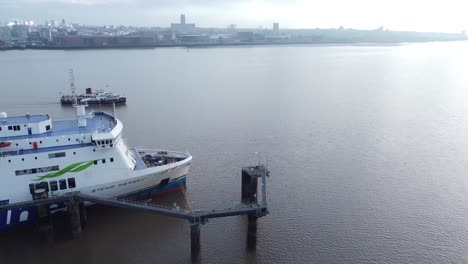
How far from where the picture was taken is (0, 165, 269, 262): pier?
53.5ft

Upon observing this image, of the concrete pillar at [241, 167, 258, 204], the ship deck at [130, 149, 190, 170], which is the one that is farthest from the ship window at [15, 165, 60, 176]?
the concrete pillar at [241, 167, 258, 204]

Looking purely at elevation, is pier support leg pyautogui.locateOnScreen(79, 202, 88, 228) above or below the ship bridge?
below

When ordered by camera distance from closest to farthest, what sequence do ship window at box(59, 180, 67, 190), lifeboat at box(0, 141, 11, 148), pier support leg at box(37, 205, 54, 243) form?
lifeboat at box(0, 141, 11, 148), pier support leg at box(37, 205, 54, 243), ship window at box(59, 180, 67, 190)

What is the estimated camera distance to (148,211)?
1716cm

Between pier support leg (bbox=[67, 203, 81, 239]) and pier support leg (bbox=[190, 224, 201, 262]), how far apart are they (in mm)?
5962

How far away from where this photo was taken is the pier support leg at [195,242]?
1620cm

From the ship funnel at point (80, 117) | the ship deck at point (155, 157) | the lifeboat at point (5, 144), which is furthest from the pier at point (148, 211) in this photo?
the ship deck at point (155, 157)

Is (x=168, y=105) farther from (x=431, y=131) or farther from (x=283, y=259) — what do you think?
(x=283, y=259)

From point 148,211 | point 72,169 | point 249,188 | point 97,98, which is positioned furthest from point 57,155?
Result: point 97,98

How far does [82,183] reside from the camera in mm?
19031

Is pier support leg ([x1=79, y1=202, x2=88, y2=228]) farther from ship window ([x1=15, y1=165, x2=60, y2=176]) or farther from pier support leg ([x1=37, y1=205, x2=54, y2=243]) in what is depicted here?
ship window ([x1=15, y1=165, x2=60, y2=176])

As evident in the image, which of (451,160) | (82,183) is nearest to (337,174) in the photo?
(451,160)

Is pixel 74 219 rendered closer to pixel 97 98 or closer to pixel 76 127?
pixel 76 127

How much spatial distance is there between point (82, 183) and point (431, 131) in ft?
103
